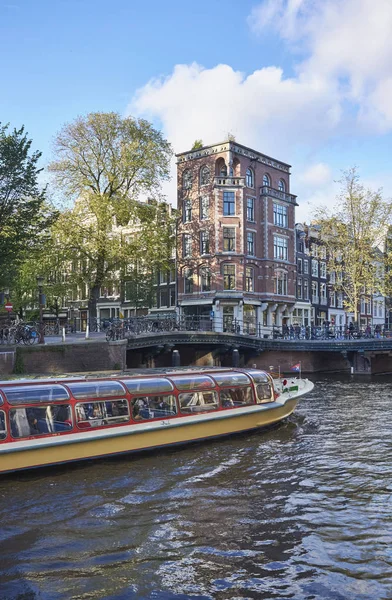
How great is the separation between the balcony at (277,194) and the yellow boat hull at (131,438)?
3512 centimetres

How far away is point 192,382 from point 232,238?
108ft

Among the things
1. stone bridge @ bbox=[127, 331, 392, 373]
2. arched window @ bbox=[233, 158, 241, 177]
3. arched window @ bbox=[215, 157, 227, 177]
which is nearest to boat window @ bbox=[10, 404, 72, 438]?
stone bridge @ bbox=[127, 331, 392, 373]

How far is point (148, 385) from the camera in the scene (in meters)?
16.1

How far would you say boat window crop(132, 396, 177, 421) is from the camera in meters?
15.6

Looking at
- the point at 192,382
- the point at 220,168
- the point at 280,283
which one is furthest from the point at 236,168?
the point at 192,382

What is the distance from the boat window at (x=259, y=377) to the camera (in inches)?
754

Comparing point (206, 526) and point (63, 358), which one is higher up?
point (63, 358)

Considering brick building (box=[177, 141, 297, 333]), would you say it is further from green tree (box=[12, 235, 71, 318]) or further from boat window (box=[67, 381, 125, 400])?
boat window (box=[67, 381, 125, 400])

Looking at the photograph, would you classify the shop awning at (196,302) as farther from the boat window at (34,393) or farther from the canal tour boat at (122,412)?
the boat window at (34,393)

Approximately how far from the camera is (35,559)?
28.1ft

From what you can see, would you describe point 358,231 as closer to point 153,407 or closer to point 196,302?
point 196,302

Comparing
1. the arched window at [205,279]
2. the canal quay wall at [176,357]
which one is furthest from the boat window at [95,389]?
the arched window at [205,279]

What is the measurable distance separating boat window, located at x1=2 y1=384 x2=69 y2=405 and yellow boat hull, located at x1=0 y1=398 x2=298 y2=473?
1.00 m

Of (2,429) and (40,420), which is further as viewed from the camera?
(40,420)
